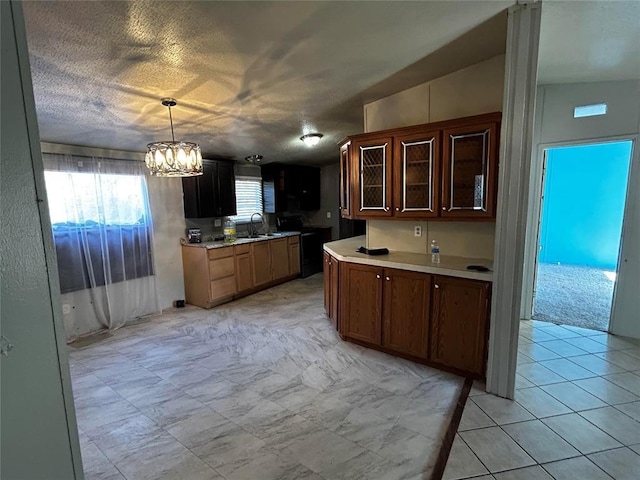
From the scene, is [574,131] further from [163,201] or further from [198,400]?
[163,201]

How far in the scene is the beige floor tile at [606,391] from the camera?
2.28m

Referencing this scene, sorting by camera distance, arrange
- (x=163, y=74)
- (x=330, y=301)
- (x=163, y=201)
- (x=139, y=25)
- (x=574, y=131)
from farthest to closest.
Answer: (x=163, y=201), (x=330, y=301), (x=574, y=131), (x=163, y=74), (x=139, y=25)

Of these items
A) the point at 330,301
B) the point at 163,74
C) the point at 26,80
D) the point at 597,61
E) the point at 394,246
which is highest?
the point at 597,61

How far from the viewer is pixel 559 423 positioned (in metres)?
A: 2.05

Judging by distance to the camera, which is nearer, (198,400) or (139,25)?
(139,25)

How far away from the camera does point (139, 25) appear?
1705 millimetres

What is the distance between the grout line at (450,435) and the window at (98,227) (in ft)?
12.9

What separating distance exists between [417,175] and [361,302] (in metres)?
1.32

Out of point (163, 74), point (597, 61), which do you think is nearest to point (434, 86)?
point (597, 61)

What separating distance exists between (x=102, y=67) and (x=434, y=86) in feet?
8.60

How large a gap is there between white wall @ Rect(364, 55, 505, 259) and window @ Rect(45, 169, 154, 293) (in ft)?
9.90

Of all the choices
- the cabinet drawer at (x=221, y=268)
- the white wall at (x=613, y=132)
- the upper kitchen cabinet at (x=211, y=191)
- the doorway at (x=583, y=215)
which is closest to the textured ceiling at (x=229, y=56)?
the upper kitchen cabinet at (x=211, y=191)

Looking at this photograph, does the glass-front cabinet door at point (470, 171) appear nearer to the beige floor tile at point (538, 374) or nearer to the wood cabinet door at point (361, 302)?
the wood cabinet door at point (361, 302)

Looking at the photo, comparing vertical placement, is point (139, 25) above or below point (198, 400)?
above
